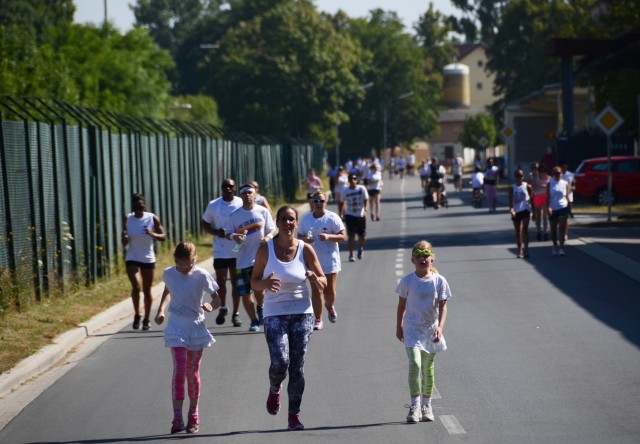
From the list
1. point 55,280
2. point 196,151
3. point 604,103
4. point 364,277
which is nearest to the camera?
point 55,280

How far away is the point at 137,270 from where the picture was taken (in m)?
15.5

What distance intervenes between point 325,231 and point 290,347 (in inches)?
233

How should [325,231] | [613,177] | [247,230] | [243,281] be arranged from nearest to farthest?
[247,230] → [243,281] → [325,231] → [613,177]

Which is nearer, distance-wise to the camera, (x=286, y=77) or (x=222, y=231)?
(x=222, y=231)

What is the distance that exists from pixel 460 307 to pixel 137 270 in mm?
4265

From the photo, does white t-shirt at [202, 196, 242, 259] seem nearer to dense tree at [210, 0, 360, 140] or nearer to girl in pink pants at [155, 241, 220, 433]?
girl in pink pants at [155, 241, 220, 433]

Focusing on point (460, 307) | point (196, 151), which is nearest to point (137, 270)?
point (460, 307)

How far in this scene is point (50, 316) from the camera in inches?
628

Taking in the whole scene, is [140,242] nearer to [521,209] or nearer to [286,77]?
[521,209]

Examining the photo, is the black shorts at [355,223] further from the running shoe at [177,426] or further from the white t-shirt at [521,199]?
the running shoe at [177,426]

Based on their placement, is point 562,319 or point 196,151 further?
point 196,151

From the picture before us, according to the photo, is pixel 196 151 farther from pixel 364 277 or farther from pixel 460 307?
pixel 460 307

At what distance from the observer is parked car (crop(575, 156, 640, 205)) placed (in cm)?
4025

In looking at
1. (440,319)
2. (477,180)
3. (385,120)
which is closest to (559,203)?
(440,319)
